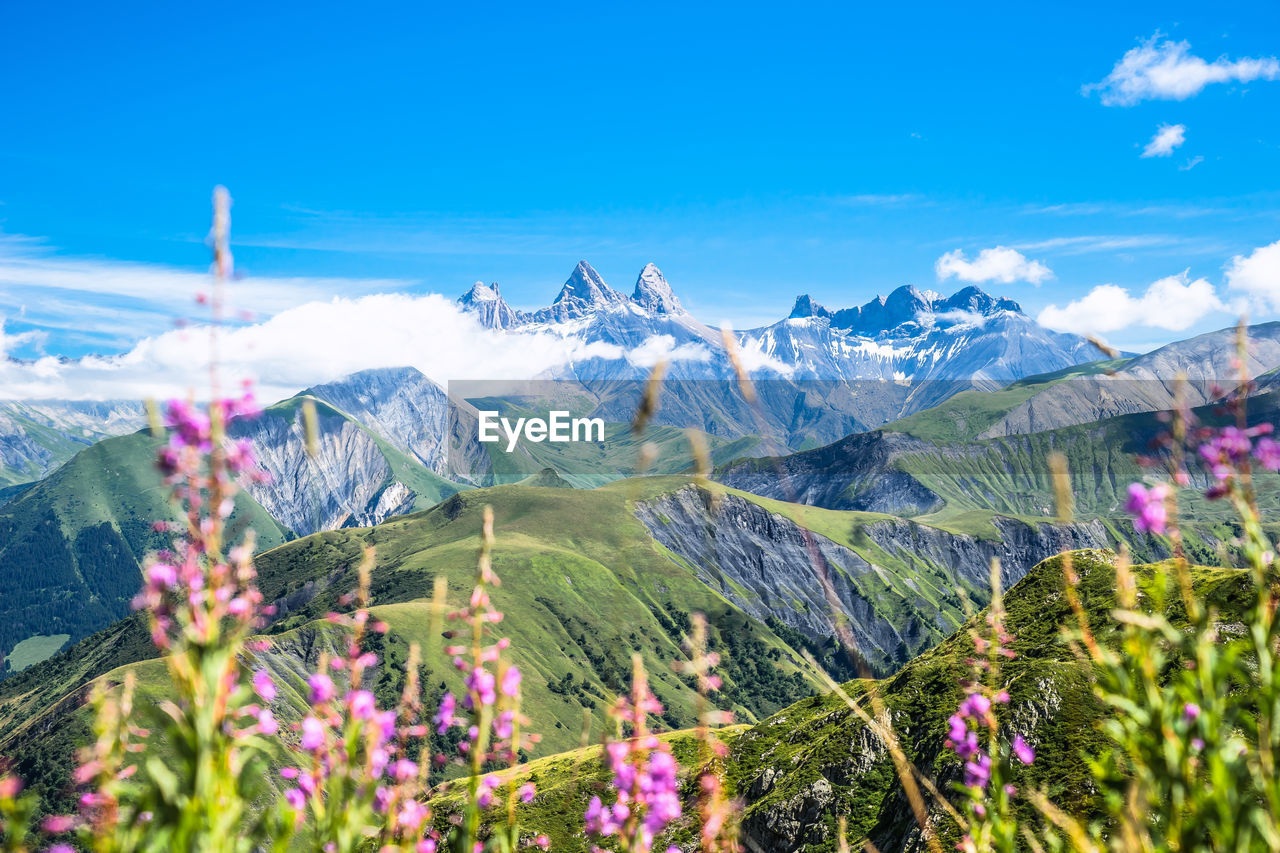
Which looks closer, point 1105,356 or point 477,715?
point 477,715

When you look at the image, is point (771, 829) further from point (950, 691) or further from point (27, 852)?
point (27, 852)

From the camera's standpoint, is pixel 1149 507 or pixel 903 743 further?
pixel 903 743

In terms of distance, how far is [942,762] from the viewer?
7594 centimetres

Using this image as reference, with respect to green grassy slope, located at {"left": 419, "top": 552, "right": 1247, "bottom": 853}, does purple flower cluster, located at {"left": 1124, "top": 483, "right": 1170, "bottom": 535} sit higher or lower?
higher

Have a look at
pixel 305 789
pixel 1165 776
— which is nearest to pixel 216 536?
pixel 305 789

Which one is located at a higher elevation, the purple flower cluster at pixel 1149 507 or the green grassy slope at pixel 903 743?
the purple flower cluster at pixel 1149 507

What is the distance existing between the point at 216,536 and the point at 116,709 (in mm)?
2344

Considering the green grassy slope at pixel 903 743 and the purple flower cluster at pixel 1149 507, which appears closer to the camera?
the purple flower cluster at pixel 1149 507

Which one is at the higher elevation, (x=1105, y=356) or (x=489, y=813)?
(x=1105, y=356)

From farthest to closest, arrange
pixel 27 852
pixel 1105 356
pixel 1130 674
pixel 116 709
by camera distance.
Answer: pixel 1105 356 → pixel 1130 674 → pixel 116 709 → pixel 27 852

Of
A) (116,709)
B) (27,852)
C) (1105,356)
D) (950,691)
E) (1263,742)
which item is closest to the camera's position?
(27,852)

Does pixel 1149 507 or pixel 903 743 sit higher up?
pixel 1149 507

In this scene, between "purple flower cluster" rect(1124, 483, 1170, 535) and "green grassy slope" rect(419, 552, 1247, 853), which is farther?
"green grassy slope" rect(419, 552, 1247, 853)

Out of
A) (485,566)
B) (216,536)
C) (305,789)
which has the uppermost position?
(216,536)
